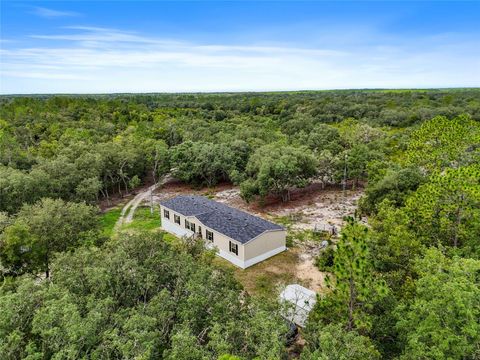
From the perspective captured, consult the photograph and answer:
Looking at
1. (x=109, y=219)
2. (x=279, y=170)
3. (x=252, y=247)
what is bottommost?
(x=109, y=219)

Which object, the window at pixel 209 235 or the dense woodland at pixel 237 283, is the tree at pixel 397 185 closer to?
the dense woodland at pixel 237 283

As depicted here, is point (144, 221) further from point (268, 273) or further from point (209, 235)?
point (268, 273)

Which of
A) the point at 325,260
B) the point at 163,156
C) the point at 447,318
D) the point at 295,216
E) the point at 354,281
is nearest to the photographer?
the point at 447,318

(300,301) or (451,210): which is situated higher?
(451,210)

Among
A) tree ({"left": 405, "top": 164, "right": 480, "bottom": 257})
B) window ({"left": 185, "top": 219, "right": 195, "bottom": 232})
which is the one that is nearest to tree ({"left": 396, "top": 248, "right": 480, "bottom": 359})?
tree ({"left": 405, "top": 164, "right": 480, "bottom": 257})

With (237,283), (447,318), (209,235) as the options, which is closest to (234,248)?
(209,235)

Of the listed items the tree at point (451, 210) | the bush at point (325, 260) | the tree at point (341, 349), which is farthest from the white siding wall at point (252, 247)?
the tree at point (341, 349)

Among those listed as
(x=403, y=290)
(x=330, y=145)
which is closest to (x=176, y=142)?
(x=330, y=145)

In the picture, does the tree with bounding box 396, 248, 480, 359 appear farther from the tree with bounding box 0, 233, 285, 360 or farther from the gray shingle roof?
the gray shingle roof

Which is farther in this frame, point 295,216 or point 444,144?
point 295,216
